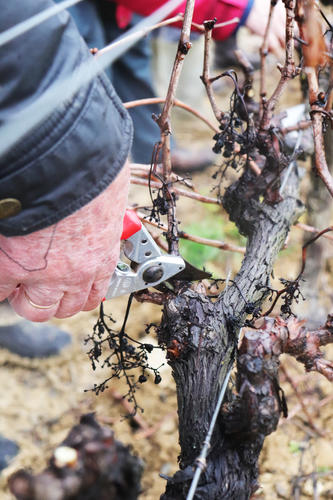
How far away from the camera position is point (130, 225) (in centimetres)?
133

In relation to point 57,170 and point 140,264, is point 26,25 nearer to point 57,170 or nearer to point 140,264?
point 57,170

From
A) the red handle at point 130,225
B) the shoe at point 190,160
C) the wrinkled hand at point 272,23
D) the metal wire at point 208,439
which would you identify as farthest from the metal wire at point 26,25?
the shoe at point 190,160

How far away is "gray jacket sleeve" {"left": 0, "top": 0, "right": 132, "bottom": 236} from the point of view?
96 cm

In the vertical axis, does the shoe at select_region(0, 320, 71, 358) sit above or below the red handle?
above

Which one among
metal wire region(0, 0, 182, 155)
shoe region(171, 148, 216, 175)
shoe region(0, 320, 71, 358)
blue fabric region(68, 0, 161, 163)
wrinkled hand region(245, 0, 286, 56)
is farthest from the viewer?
shoe region(171, 148, 216, 175)

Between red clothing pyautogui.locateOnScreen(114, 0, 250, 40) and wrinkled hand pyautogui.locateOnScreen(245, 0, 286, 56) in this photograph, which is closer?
wrinkled hand pyautogui.locateOnScreen(245, 0, 286, 56)

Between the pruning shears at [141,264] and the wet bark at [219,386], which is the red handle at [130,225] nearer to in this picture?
the pruning shears at [141,264]

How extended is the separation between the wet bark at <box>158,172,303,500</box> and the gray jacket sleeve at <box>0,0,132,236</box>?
1.39 ft

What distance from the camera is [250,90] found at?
5.66 feet

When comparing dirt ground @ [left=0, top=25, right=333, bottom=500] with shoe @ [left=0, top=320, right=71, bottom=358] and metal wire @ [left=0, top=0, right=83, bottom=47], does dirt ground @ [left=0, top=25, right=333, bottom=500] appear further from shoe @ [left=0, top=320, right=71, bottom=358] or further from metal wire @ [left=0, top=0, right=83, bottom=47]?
metal wire @ [left=0, top=0, right=83, bottom=47]

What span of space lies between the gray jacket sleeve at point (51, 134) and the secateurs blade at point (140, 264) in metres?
0.30

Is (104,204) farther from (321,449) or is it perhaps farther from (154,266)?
(321,449)

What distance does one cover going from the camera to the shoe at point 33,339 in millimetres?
2781

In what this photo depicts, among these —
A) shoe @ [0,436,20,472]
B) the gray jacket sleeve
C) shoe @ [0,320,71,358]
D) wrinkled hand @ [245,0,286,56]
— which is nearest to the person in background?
the gray jacket sleeve
